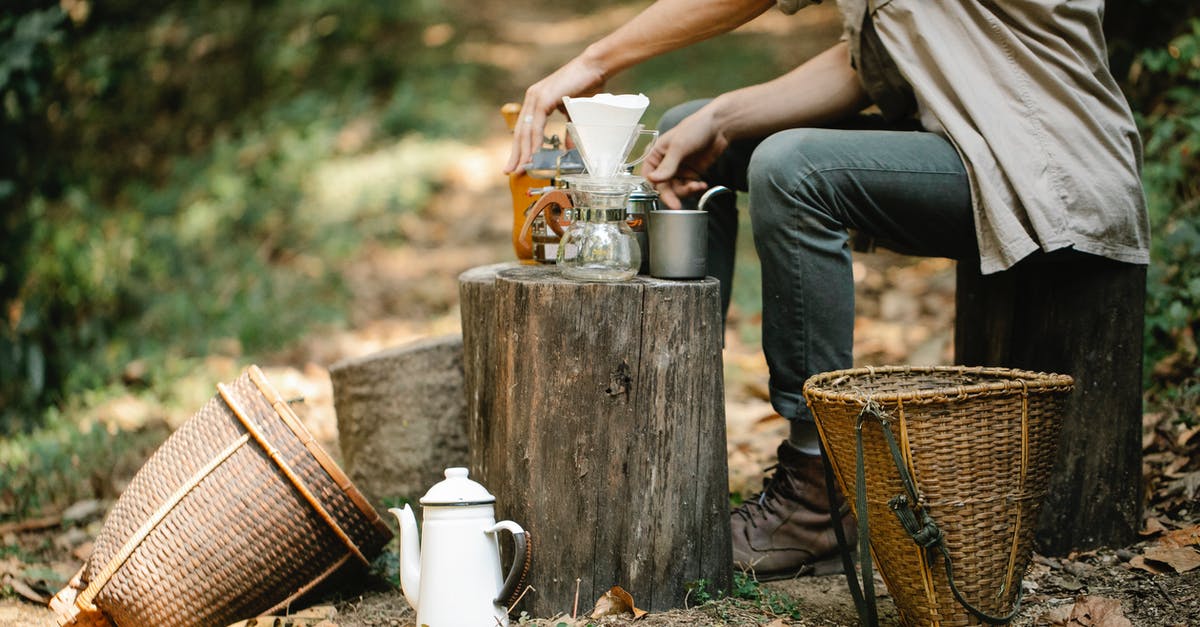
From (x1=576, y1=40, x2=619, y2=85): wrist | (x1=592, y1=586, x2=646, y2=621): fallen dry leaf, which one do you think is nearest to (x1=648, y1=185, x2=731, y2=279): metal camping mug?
(x1=576, y1=40, x2=619, y2=85): wrist

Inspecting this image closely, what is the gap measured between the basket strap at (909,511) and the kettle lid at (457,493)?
78 centimetres

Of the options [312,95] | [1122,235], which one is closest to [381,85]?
[312,95]

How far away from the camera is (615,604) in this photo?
2408 mm

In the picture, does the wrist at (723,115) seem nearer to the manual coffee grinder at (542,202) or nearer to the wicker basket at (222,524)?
the manual coffee grinder at (542,202)

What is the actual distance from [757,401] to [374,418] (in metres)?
1.72

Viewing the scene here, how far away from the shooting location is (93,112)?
23.0 feet

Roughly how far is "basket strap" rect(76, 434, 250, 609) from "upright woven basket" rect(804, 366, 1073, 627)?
4.48 feet

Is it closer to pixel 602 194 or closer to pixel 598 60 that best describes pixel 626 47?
pixel 598 60

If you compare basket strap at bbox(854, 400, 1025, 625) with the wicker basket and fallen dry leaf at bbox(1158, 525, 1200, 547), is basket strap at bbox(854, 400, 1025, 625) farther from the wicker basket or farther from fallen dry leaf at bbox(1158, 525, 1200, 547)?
the wicker basket

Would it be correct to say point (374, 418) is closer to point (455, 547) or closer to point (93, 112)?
point (455, 547)

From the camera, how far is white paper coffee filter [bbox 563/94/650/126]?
7.84 ft

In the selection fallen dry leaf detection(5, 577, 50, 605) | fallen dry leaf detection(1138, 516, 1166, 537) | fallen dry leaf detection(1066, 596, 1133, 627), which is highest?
fallen dry leaf detection(1138, 516, 1166, 537)

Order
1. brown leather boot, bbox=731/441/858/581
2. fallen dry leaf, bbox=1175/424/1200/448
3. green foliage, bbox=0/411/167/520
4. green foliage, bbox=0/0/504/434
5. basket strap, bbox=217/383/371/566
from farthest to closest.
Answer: green foliage, bbox=0/0/504/434
green foliage, bbox=0/411/167/520
fallen dry leaf, bbox=1175/424/1200/448
brown leather boot, bbox=731/441/858/581
basket strap, bbox=217/383/371/566

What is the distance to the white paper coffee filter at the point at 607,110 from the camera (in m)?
2.39
